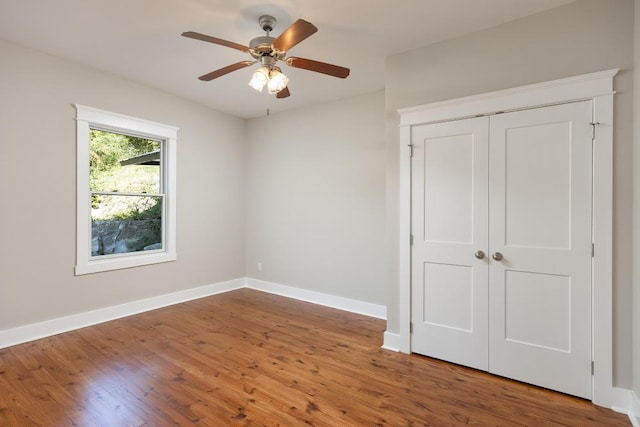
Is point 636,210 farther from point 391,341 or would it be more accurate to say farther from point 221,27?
point 221,27

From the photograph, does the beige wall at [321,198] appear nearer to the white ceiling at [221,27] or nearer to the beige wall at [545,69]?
the white ceiling at [221,27]

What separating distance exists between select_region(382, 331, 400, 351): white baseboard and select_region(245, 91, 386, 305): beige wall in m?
0.87

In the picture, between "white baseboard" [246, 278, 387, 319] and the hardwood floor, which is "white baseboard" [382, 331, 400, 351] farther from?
"white baseboard" [246, 278, 387, 319]

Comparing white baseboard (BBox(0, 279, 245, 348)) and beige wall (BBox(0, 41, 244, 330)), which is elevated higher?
beige wall (BBox(0, 41, 244, 330))

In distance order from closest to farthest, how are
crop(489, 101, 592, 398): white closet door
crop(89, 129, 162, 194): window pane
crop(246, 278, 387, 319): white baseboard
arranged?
crop(489, 101, 592, 398): white closet door, crop(89, 129, 162, 194): window pane, crop(246, 278, 387, 319): white baseboard

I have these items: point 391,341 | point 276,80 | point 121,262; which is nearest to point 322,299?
point 391,341

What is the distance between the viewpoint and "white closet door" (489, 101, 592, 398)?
226 cm

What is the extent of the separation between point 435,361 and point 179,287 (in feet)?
11.4

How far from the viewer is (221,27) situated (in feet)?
8.76

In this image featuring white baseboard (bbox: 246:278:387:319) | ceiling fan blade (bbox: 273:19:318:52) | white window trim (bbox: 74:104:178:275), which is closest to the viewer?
ceiling fan blade (bbox: 273:19:318:52)

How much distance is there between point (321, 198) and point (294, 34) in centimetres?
266

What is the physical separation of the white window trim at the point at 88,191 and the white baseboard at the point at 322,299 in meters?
1.47

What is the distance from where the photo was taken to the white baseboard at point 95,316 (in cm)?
306

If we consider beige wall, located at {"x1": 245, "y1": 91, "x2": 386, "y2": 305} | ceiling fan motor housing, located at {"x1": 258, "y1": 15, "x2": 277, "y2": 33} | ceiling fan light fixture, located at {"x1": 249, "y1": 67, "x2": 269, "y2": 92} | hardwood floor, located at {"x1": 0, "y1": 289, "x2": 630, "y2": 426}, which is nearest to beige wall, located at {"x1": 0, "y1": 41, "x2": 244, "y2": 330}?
hardwood floor, located at {"x1": 0, "y1": 289, "x2": 630, "y2": 426}
